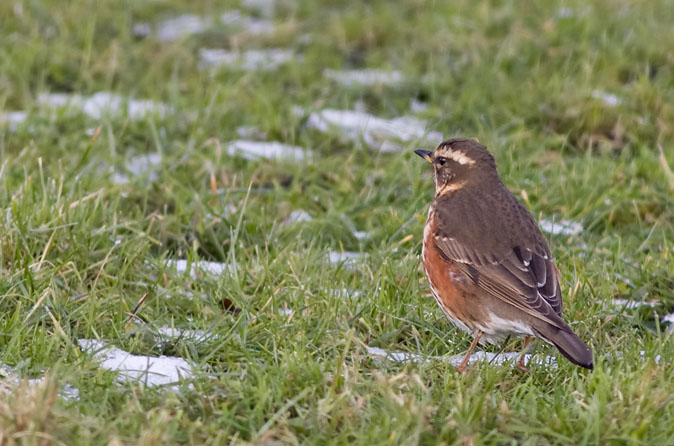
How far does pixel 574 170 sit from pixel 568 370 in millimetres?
2633

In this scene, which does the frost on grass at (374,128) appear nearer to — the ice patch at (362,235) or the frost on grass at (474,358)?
the ice patch at (362,235)

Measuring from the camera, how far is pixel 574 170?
685 cm

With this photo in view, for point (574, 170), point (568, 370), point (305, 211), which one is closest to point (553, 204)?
point (574, 170)

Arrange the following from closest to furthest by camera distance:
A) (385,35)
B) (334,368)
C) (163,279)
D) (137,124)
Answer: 1. (334,368)
2. (163,279)
3. (137,124)
4. (385,35)

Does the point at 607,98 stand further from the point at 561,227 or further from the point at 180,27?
the point at 180,27

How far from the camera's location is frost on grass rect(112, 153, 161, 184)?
6.69 metres

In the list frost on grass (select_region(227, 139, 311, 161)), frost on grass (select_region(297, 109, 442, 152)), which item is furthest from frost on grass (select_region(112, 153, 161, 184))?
frost on grass (select_region(297, 109, 442, 152))

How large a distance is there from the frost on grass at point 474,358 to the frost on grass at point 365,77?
157 inches

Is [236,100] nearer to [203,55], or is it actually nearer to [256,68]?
[256,68]

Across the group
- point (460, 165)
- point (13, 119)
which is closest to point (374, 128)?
point (460, 165)

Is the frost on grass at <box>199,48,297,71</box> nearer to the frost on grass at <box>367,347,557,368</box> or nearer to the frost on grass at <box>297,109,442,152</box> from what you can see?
the frost on grass at <box>297,109,442,152</box>

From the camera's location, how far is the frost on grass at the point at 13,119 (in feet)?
23.9

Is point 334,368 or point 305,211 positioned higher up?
point 334,368

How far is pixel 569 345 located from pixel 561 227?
2.09m
